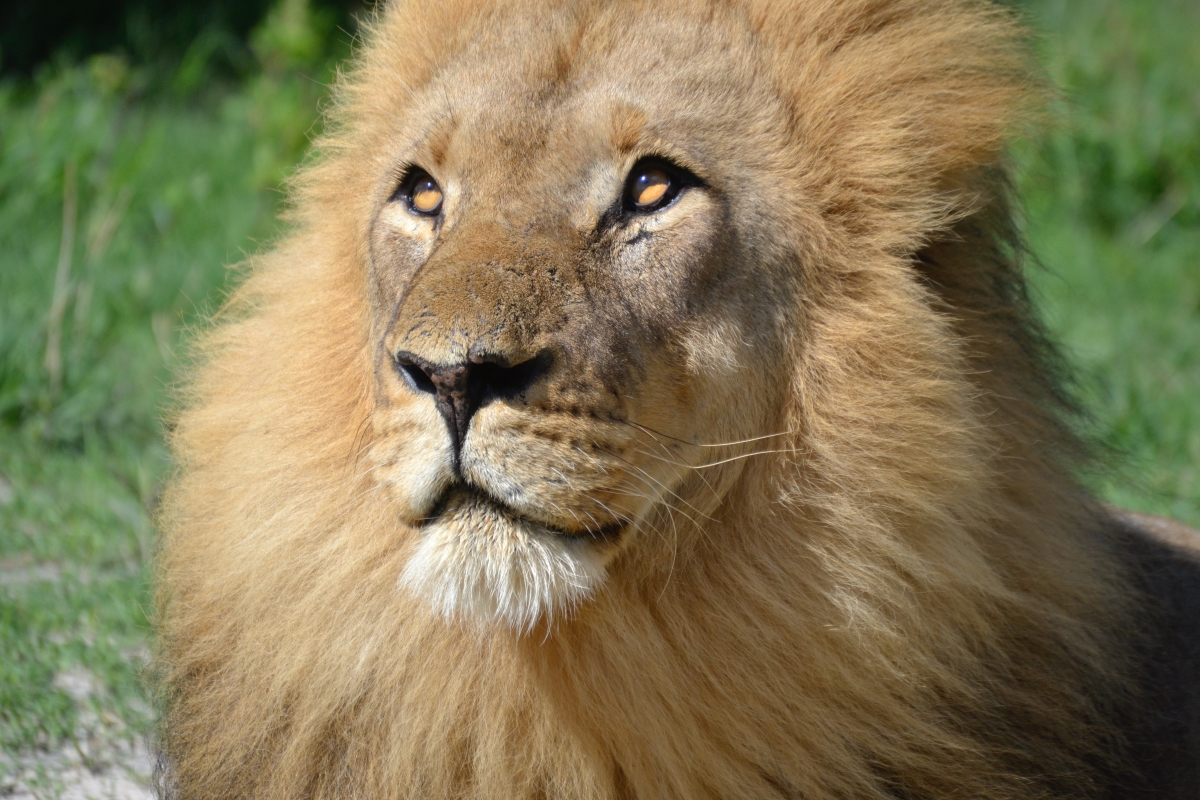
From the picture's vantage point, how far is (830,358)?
2336 mm

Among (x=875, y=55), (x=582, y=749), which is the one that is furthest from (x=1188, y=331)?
(x=582, y=749)

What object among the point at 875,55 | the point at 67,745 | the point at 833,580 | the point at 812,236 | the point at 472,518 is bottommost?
the point at 67,745

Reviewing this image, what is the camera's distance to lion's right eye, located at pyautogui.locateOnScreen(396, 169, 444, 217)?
8.12 feet

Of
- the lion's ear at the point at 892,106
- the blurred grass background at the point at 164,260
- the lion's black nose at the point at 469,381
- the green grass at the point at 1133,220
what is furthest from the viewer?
the green grass at the point at 1133,220

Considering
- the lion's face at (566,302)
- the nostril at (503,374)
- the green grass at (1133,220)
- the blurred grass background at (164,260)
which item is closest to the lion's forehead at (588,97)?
the lion's face at (566,302)

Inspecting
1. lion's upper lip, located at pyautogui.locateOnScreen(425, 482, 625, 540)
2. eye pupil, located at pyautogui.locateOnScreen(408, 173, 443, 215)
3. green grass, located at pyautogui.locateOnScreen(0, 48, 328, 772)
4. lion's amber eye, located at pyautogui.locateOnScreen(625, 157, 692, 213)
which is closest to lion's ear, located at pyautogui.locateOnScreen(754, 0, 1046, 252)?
lion's amber eye, located at pyautogui.locateOnScreen(625, 157, 692, 213)

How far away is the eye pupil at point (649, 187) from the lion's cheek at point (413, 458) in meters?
0.58

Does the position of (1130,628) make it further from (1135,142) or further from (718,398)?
(1135,142)

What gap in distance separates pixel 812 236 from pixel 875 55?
15.0 inches

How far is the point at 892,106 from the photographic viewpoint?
7.92 ft

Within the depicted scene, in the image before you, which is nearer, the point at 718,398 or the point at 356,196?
the point at 718,398

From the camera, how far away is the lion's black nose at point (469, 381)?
6.34 feet

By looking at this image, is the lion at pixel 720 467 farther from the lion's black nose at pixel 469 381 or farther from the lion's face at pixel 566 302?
the lion's black nose at pixel 469 381

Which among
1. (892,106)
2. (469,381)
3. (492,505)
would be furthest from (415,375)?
(892,106)
